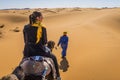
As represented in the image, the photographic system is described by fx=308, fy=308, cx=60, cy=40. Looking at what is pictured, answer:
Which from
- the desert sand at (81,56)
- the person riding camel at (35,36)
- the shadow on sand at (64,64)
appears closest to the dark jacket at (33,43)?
the person riding camel at (35,36)

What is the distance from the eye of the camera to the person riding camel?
6988 millimetres

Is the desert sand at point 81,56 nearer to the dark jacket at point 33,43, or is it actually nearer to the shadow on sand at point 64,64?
the shadow on sand at point 64,64

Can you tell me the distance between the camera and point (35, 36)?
702 cm

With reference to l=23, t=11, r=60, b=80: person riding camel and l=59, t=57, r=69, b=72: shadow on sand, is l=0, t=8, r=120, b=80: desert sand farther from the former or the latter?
l=23, t=11, r=60, b=80: person riding camel

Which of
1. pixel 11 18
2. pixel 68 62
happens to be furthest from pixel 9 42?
pixel 11 18

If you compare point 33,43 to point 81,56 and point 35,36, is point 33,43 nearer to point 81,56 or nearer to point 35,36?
point 35,36

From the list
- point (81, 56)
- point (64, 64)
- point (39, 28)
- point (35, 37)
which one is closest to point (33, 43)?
point (35, 37)

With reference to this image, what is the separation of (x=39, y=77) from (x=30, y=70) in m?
0.24

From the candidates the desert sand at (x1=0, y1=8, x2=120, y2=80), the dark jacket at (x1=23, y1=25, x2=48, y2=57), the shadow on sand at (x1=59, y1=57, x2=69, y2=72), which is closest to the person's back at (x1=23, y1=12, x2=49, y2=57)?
the dark jacket at (x1=23, y1=25, x2=48, y2=57)

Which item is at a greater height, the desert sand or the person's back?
the person's back

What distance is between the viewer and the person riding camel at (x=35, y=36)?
275 inches

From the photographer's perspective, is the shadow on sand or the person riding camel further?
the shadow on sand

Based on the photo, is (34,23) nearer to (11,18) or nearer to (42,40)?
(42,40)

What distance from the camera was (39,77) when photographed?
6.56 m
